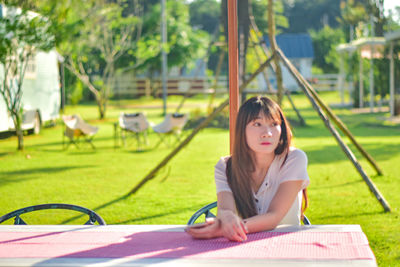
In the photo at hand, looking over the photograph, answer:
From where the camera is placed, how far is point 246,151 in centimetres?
241

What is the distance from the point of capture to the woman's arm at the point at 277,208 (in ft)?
7.00

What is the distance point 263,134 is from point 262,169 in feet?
0.69

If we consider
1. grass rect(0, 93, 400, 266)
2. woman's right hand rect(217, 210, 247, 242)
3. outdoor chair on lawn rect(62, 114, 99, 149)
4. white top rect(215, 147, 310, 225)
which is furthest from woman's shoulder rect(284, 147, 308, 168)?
outdoor chair on lawn rect(62, 114, 99, 149)

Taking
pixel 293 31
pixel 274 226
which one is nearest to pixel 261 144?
pixel 274 226

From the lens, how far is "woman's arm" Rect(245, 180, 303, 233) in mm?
2133

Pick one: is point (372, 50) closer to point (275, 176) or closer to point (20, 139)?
point (20, 139)

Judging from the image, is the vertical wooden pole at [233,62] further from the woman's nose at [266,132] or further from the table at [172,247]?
the table at [172,247]

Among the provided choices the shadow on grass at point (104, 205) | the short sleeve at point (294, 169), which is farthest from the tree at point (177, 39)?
the short sleeve at point (294, 169)

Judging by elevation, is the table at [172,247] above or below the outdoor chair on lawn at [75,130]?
above

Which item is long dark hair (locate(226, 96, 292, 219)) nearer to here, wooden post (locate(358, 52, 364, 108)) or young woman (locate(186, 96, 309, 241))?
young woman (locate(186, 96, 309, 241))

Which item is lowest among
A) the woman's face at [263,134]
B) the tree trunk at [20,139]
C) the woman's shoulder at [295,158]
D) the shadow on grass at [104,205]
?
the shadow on grass at [104,205]

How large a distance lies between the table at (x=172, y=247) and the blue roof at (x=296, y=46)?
35.9m

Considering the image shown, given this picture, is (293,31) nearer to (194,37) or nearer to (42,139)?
(194,37)

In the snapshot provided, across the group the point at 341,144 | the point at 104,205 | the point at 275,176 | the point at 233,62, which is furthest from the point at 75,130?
the point at 275,176
